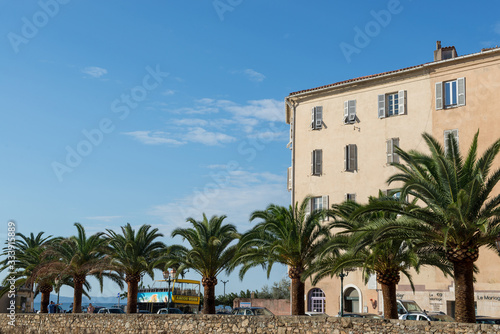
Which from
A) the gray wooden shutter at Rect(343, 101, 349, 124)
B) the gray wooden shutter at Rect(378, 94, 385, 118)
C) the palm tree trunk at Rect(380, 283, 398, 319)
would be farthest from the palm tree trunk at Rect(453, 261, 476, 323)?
the gray wooden shutter at Rect(343, 101, 349, 124)

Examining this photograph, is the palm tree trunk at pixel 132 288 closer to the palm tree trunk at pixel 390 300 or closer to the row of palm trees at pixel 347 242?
the row of palm trees at pixel 347 242

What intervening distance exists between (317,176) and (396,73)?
9666 mm

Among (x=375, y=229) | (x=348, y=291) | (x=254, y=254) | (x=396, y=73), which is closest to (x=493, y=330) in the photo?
(x=375, y=229)

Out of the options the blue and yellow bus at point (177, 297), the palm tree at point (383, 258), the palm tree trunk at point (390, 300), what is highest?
the palm tree at point (383, 258)

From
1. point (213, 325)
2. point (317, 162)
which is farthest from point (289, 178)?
point (213, 325)

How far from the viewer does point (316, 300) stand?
42.9 metres

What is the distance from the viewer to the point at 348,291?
4125 cm

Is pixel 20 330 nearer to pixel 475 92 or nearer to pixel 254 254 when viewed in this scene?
pixel 254 254

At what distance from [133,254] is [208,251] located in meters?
6.27

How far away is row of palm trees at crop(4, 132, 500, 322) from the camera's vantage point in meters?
19.8

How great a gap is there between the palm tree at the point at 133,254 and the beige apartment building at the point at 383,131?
12.5 m

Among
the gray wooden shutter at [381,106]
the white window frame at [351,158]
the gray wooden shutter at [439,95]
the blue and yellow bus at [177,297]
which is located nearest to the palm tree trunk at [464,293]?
the gray wooden shutter at [439,95]

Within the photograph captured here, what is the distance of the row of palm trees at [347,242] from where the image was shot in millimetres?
19750

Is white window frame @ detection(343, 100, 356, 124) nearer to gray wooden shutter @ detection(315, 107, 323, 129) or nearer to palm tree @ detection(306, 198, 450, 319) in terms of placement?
gray wooden shutter @ detection(315, 107, 323, 129)
